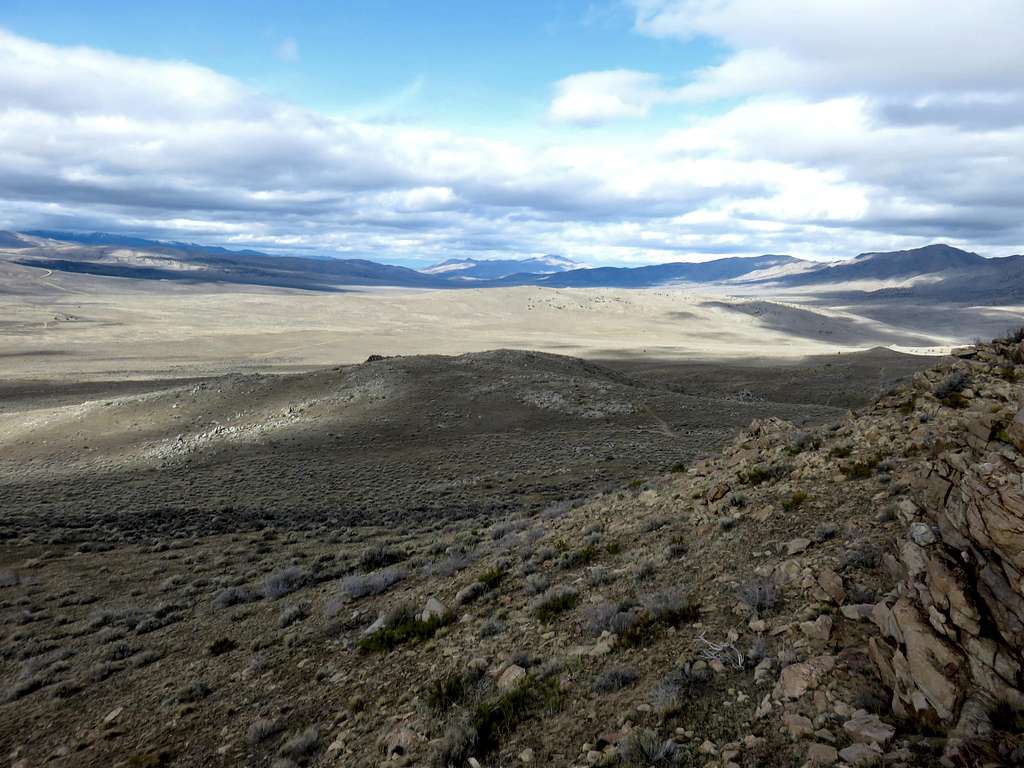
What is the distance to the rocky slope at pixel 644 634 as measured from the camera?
5230 mm

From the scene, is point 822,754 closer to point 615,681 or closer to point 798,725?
point 798,725

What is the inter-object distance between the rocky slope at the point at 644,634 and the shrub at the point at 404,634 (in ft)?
0.18

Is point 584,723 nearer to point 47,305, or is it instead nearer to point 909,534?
point 909,534

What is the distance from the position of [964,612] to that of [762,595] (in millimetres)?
2340

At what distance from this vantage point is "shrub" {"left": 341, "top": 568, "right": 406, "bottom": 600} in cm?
1166

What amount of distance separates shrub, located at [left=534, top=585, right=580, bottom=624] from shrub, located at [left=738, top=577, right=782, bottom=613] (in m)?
2.40

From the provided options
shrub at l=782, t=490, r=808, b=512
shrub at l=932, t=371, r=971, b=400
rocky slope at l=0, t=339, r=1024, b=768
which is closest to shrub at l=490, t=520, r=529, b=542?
rocky slope at l=0, t=339, r=1024, b=768

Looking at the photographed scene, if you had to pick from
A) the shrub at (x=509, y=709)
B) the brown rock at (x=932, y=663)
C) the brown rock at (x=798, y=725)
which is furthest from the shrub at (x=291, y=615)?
the brown rock at (x=932, y=663)

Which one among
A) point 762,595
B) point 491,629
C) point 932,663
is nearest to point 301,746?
point 491,629

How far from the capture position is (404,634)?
9.26 metres

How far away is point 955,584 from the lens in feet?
17.5

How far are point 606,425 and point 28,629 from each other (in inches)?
1073

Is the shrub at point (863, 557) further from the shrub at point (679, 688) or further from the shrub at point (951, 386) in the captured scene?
the shrub at point (951, 386)

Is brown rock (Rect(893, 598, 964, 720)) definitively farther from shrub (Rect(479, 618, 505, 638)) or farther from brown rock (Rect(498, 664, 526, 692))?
shrub (Rect(479, 618, 505, 638))
